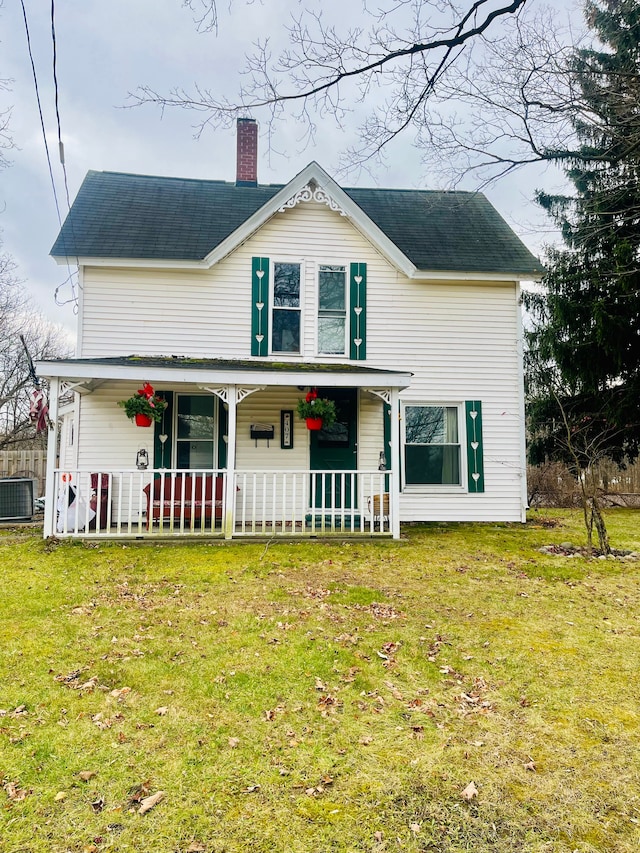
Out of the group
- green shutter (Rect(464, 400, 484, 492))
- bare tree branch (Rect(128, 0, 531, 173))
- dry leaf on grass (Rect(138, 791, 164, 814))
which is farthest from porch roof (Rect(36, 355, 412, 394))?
dry leaf on grass (Rect(138, 791, 164, 814))

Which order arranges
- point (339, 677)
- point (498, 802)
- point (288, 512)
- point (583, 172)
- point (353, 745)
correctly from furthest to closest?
point (583, 172), point (288, 512), point (339, 677), point (353, 745), point (498, 802)

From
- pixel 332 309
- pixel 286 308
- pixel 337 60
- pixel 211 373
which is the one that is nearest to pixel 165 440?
pixel 211 373

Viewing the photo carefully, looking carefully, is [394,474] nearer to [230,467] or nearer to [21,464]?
[230,467]

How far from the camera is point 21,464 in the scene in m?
14.8

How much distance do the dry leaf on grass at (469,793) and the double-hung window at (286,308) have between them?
26.8 feet

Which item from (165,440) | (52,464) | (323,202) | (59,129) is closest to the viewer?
(59,129)

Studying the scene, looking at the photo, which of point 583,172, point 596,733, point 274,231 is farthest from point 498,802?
point 583,172

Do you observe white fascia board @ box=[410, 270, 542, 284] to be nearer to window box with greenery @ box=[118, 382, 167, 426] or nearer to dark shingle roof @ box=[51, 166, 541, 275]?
dark shingle roof @ box=[51, 166, 541, 275]

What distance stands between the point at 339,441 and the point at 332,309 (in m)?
2.72

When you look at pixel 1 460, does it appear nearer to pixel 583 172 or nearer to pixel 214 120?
pixel 214 120

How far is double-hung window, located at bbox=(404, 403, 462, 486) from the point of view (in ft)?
32.8

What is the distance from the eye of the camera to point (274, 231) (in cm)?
979

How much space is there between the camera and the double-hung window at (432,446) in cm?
998

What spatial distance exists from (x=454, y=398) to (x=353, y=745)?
8119 millimetres
